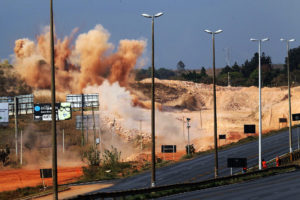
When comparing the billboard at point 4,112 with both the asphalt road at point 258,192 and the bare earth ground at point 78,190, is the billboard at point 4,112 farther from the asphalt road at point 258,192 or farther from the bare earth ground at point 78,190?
the asphalt road at point 258,192

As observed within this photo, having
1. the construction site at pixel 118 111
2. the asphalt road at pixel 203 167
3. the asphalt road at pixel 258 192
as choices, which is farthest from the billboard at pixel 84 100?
the asphalt road at pixel 258 192

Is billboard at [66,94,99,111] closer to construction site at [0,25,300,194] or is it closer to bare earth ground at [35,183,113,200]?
construction site at [0,25,300,194]

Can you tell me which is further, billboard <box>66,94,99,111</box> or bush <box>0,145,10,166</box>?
billboard <box>66,94,99,111</box>

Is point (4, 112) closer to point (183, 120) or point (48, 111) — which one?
point (48, 111)

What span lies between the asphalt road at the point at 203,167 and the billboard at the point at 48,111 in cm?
3617

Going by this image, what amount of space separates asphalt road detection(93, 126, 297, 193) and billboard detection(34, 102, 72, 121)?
119 feet

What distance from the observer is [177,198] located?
127 feet

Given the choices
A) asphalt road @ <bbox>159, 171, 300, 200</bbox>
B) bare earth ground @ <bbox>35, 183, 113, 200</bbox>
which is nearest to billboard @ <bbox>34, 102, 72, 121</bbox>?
bare earth ground @ <bbox>35, 183, 113, 200</bbox>

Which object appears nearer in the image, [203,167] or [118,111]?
[203,167]

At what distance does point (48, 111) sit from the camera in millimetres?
113875

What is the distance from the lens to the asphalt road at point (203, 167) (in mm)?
60938

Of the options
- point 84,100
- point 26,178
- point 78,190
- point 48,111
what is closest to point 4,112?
point 48,111

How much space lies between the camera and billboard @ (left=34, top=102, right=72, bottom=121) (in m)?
113

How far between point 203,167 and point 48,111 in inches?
1910
